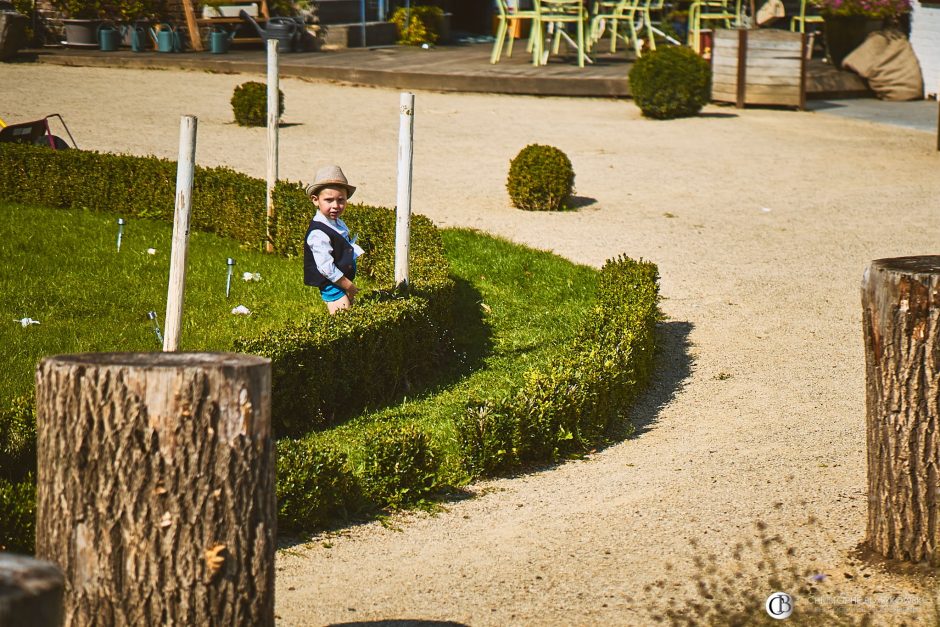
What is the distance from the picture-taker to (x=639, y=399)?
22.8 ft

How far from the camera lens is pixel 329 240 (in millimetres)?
7145

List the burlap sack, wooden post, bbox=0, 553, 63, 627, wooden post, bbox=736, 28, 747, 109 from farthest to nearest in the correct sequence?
1. the burlap sack
2. wooden post, bbox=736, 28, 747, 109
3. wooden post, bbox=0, 553, 63, 627

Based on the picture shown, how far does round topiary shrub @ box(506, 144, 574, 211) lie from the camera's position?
39.1 ft

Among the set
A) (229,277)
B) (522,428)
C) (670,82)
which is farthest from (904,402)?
(670,82)

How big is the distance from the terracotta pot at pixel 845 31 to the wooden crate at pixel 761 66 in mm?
2477

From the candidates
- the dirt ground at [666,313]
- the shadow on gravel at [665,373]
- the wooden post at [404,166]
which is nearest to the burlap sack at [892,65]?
the dirt ground at [666,313]

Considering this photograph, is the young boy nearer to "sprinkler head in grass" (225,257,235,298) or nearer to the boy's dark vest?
the boy's dark vest

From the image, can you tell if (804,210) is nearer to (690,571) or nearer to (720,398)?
(720,398)

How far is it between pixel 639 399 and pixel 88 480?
14.5ft

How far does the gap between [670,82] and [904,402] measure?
1357cm

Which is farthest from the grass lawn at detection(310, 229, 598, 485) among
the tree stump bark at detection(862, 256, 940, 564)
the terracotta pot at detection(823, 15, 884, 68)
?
the terracotta pot at detection(823, 15, 884, 68)

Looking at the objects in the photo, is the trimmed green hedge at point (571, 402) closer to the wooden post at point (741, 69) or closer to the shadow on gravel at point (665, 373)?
the shadow on gravel at point (665, 373)

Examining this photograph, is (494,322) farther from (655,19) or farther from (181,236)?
(655,19)

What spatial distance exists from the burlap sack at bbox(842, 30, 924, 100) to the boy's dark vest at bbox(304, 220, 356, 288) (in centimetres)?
1489
